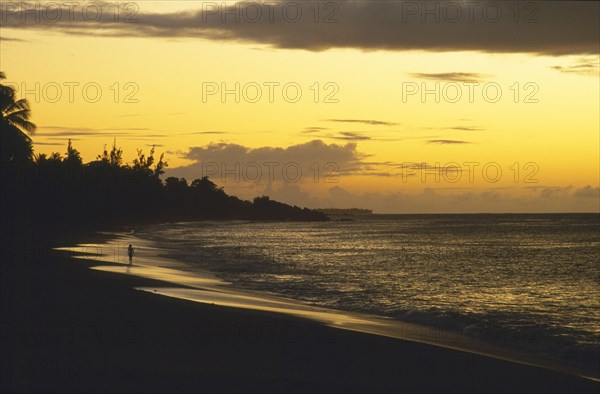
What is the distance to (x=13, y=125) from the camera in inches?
2527

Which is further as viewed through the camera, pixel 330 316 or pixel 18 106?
pixel 18 106

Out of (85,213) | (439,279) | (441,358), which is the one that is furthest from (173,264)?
(85,213)

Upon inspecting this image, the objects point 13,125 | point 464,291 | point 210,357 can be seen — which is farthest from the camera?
point 13,125

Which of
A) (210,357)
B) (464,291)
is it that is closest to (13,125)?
(464,291)

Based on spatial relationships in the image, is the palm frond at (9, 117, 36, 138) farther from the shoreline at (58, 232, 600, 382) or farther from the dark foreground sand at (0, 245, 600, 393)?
the dark foreground sand at (0, 245, 600, 393)

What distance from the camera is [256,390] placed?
12.4 metres

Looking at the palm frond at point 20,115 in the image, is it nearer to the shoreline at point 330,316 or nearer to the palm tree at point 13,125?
the palm tree at point 13,125

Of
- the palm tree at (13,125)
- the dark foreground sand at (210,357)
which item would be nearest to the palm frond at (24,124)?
the palm tree at (13,125)

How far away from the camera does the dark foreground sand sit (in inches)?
494

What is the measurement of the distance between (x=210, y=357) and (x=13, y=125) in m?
56.1

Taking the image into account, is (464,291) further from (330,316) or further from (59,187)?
(59,187)

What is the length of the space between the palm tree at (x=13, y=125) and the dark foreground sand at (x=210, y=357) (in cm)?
4445

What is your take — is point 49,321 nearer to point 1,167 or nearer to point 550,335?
point 550,335

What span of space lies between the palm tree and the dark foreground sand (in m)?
44.5
